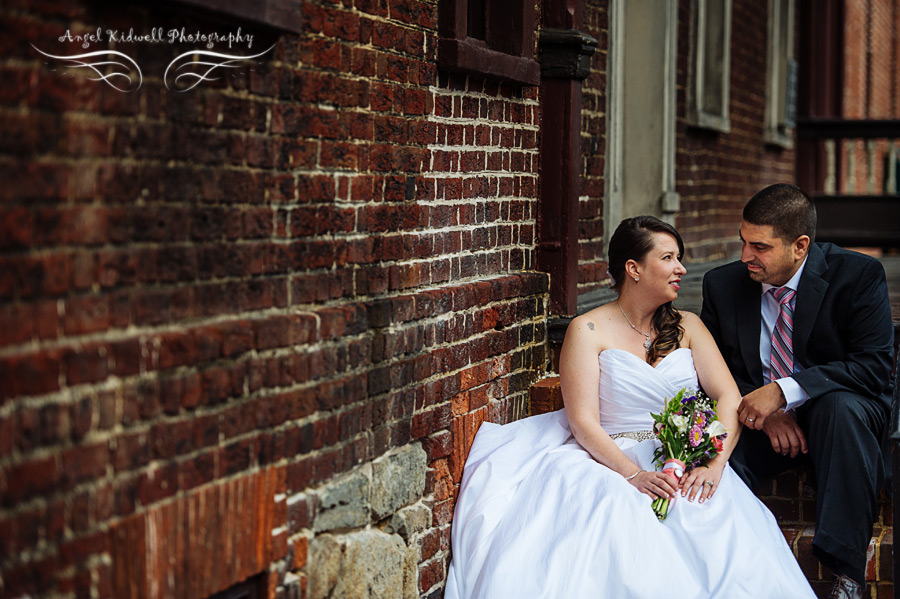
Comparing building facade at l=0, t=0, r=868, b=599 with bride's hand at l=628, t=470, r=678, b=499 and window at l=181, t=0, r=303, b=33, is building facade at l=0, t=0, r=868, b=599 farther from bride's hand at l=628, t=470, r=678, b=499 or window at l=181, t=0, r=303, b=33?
bride's hand at l=628, t=470, r=678, b=499

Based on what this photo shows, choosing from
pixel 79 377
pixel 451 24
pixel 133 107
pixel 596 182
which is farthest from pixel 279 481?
pixel 596 182

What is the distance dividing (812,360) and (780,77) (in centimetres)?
841

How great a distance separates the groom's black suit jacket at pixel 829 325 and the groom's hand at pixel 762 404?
109 millimetres

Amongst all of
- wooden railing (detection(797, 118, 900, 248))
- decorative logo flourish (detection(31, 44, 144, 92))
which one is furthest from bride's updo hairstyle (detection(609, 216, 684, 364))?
wooden railing (detection(797, 118, 900, 248))

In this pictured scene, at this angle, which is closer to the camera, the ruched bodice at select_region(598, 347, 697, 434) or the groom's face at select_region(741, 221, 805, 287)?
the ruched bodice at select_region(598, 347, 697, 434)

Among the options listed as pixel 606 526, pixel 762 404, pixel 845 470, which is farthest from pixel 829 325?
pixel 606 526

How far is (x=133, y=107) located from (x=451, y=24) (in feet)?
6.56

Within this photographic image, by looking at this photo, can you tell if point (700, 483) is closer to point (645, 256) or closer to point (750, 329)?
point (750, 329)

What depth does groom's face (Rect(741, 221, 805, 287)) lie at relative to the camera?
190 inches

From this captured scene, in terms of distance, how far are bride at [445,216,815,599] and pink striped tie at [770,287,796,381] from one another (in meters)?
0.27

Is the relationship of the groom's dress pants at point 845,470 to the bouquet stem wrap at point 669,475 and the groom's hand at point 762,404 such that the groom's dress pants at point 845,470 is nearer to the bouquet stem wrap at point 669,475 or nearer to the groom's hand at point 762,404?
the groom's hand at point 762,404

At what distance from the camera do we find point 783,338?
196 inches

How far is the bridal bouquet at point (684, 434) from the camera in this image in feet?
14.4

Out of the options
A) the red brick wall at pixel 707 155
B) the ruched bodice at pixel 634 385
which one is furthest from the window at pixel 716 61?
the ruched bodice at pixel 634 385
